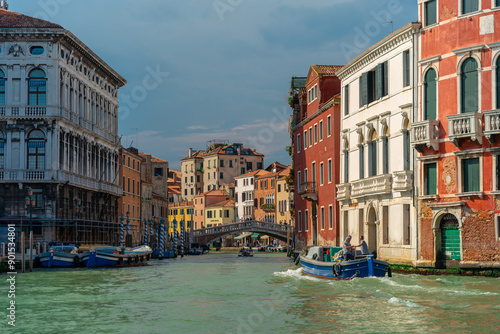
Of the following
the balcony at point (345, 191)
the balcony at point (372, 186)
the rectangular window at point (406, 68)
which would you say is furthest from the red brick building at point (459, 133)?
the balcony at point (345, 191)

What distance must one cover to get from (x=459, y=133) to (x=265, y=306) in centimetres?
1095

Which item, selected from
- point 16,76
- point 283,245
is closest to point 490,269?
point 16,76

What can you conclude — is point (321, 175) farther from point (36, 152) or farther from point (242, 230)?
point (242, 230)

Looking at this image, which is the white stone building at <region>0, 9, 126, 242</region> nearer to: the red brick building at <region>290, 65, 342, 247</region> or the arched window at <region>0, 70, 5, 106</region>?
the arched window at <region>0, 70, 5, 106</region>

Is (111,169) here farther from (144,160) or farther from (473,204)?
(473,204)

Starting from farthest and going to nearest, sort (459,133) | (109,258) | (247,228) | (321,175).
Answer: (247,228)
(321,175)
(109,258)
(459,133)

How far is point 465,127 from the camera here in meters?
26.2

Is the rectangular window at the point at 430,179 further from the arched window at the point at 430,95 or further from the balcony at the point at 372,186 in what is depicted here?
the balcony at the point at 372,186

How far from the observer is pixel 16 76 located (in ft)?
140

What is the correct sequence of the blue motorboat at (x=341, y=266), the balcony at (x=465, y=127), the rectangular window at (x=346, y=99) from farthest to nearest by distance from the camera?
the rectangular window at (x=346, y=99), the balcony at (x=465, y=127), the blue motorboat at (x=341, y=266)

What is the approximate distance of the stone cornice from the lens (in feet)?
94.9

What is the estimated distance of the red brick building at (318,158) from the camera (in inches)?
1538

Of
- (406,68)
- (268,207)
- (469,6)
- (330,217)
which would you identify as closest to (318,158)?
(330,217)

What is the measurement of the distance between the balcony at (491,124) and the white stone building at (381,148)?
11.3 ft
